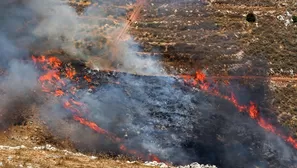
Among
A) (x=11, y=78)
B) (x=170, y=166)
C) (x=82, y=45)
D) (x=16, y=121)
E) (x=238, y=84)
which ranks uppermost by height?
(x=82, y=45)

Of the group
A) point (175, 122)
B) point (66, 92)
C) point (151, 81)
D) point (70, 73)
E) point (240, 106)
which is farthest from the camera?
point (70, 73)

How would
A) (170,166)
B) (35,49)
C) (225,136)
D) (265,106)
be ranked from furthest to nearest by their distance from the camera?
1. (35,49)
2. (265,106)
3. (225,136)
4. (170,166)

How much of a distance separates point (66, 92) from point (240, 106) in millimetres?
15815

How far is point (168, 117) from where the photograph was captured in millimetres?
37344

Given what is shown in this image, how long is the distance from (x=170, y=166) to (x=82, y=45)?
19574mm

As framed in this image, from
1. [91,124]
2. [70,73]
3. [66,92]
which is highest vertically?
[70,73]

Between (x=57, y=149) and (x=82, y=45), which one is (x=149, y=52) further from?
(x=57, y=149)

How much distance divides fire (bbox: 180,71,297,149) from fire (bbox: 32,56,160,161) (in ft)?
32.3

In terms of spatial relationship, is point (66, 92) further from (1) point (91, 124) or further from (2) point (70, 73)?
(1) point (91, 124)

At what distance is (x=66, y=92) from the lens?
130ft

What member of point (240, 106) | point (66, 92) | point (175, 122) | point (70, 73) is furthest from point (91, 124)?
point (240, 106)

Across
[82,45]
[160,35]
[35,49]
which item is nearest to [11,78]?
[35,49]

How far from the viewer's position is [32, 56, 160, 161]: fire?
35.0m

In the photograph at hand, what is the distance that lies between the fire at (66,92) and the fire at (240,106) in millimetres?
9831
